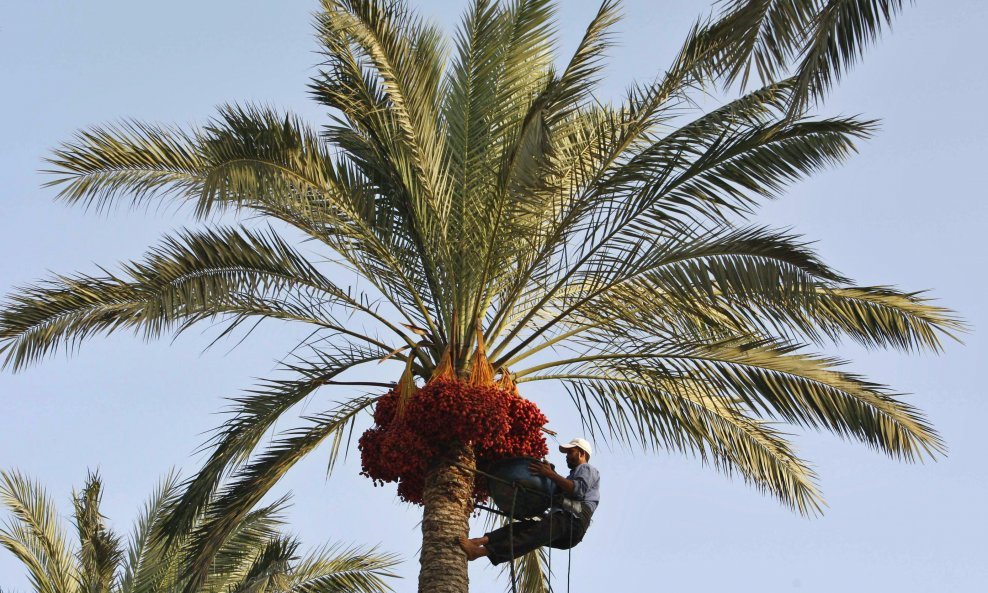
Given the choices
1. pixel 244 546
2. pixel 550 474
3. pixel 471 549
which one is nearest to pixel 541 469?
pixel 550 474

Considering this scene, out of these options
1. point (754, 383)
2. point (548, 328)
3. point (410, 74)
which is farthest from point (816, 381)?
point (410, 74)

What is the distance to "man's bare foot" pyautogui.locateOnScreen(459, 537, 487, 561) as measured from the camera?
932cm

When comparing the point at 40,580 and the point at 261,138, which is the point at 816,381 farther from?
the point at 40,580

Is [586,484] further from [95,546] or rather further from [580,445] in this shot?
[95,546]

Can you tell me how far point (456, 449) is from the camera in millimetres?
9523

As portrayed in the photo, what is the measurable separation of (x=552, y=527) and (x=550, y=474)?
15.5 inches

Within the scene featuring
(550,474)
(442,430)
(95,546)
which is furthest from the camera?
(95,546)

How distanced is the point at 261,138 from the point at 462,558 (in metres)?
3.55

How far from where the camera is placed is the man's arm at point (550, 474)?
9.55 metres

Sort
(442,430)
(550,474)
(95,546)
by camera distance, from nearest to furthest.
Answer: (442,430) < (550,474) < (95,546)

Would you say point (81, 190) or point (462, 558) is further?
point (81, 190)

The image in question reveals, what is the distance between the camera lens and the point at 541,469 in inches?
376

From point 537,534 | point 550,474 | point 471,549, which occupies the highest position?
point 550,474

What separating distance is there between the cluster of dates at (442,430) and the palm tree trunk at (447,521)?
0.42 ft
